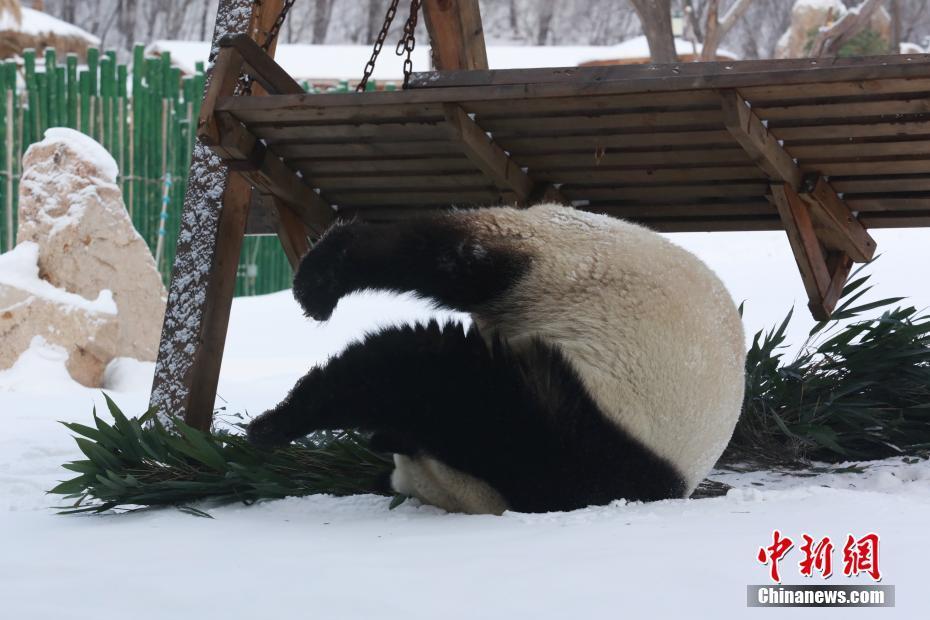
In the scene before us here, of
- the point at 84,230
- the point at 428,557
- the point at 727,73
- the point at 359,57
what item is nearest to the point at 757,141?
the point at 727,73

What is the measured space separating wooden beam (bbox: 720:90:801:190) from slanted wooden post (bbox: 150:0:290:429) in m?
1.62

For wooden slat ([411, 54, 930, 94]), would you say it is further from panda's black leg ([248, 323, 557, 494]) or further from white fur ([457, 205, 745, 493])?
panda's black leg ([248, 323, 557, 494])

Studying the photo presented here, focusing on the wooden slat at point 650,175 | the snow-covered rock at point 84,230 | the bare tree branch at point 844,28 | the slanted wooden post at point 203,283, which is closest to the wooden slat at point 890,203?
the wooden slat at point 650,175

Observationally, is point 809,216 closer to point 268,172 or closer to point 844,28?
point 268,172

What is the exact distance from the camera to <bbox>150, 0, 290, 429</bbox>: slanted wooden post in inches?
146

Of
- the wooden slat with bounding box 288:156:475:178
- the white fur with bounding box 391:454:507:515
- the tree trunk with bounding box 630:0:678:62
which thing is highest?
the tree trunk with bounding box 630:0:678:62

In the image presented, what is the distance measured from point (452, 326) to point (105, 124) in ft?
32.3

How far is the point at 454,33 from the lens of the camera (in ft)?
14.7

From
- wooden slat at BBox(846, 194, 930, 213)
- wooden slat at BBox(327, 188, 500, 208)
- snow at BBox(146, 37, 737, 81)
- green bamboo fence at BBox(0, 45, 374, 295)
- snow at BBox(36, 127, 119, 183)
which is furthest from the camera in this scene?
snow at BBox(146, 37, 737, 81)

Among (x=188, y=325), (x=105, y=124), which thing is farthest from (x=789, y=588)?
(x=105, y=124)

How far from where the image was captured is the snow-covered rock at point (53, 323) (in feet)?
24.1

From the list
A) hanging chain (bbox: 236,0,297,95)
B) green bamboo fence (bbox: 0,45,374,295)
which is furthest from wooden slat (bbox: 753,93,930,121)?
green bamboo fence (bbox: 0,45,374,295)

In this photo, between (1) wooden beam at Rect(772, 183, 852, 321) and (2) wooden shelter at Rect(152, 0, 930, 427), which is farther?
(1) wooden beam at Rect(772, 183, 852, 321)

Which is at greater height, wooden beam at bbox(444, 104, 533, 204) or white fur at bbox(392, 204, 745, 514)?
wooden beam at bbox(444, 104, 533, 204)
